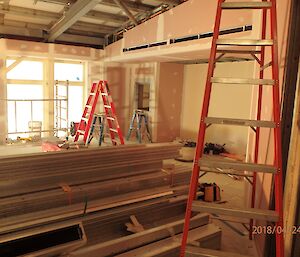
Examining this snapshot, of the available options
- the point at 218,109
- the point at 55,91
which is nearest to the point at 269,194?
the point at 218,109

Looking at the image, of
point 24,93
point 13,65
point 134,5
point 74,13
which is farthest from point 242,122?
point 24,93

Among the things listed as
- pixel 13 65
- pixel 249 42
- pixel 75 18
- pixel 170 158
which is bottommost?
pixel 170 158

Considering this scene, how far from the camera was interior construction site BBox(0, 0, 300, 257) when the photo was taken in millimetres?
1624

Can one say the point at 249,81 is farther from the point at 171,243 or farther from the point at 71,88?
the point at 71,88

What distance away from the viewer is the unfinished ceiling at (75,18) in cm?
438

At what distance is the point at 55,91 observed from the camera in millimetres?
6547

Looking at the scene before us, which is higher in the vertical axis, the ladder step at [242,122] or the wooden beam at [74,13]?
the wooden beam at [74,13]

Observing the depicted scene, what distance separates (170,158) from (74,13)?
264 cm

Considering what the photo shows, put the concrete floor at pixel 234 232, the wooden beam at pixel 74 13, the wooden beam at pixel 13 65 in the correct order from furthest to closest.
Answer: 1. the wooden beam at pixel 13 65
2. the wooden beam at pixel 74 13
3. the concrete floor at pixel 234 232

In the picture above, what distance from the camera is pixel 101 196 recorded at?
2.47m

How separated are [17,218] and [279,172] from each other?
1798mm

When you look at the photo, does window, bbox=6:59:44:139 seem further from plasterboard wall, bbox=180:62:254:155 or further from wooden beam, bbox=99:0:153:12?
plasterboard wall, bbox=180:62:254:155

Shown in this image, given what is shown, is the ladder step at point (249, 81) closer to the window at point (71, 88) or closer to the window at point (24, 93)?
the window at point (24, 93)
